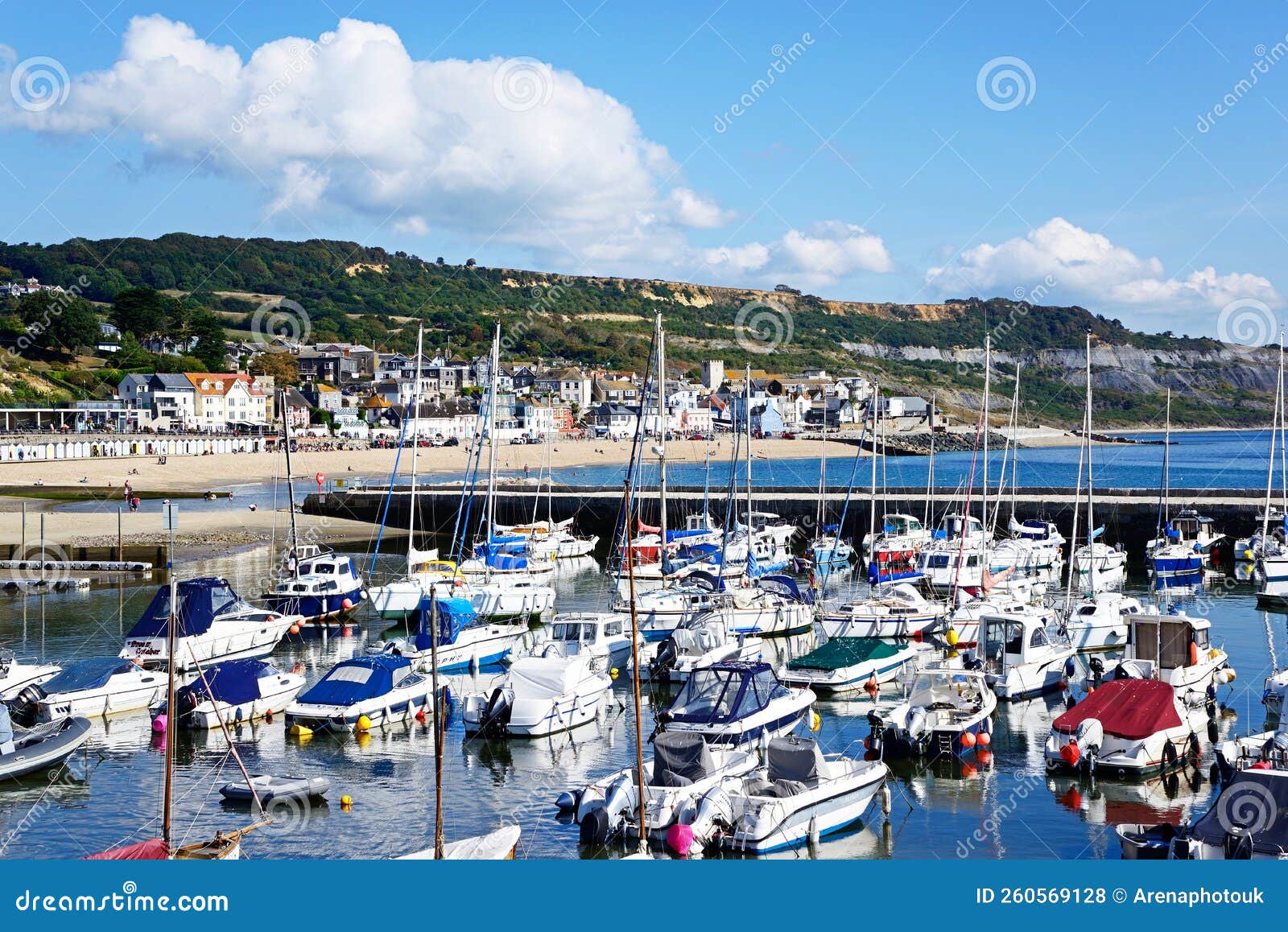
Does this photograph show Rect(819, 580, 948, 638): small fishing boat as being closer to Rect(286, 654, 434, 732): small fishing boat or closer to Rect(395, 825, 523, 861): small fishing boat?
Rect(286, 654, 434, 732): small fishing boat

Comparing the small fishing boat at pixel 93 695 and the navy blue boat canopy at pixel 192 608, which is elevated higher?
the navy blue boat canopy at pixel 192 608

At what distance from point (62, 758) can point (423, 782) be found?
6.02 meters

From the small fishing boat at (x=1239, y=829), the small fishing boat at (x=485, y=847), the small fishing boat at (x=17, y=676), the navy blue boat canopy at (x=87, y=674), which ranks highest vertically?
→ the small fishing boat at (x=1239, y=829)

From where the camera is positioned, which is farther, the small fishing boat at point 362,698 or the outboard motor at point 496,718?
the small fishing boat at point 362,698

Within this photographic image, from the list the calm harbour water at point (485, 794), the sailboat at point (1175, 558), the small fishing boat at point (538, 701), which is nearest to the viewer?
the calm harbour water at point (485, 794)

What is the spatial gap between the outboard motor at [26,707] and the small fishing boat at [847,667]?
14.6 m

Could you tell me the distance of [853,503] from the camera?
5762 cm

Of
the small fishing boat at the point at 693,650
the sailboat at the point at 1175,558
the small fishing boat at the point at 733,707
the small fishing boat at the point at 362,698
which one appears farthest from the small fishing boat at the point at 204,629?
the sailboat at the point at 1175,558

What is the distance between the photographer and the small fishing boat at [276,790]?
1894 centimetres

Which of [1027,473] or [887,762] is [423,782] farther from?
[1027,473]

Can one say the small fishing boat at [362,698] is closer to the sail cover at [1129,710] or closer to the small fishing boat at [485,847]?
the small fishing boat at [485,847]

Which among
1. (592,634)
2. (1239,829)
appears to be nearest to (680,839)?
(1239,829)

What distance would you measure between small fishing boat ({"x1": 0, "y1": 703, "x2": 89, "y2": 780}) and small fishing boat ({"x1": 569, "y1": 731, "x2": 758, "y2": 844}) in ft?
28.5

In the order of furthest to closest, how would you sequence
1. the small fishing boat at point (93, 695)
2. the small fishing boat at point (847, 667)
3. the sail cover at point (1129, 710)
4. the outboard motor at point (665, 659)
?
the outboard motor at point (665, 659)
the small fishing boat at point (847, 667)
the small fishing boat at point (93, 695)
the sail cover at point (1129, 710)
